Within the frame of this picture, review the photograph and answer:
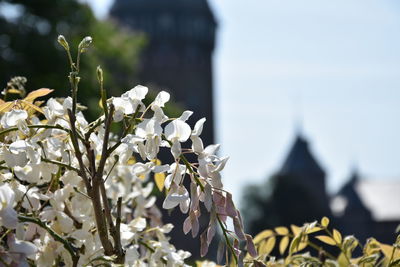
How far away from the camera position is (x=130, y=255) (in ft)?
3.84

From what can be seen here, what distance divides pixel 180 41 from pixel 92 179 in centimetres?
3745

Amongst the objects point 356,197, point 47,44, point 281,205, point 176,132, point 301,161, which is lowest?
point 356,197

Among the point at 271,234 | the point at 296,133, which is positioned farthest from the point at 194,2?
the point at 271,234

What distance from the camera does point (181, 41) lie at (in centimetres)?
3822

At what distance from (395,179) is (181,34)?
54.9ft

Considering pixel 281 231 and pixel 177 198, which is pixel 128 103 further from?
pixel 281 231

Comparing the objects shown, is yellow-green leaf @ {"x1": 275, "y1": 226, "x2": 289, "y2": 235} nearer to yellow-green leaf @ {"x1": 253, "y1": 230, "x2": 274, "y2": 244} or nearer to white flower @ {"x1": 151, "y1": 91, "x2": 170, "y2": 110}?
yellow-green leaf @ {"x1": 253, "y1": 230, "x2": 274, "y2": 244}

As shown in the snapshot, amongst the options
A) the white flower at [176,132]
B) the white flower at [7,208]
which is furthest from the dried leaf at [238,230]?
the white flower at [7,208]

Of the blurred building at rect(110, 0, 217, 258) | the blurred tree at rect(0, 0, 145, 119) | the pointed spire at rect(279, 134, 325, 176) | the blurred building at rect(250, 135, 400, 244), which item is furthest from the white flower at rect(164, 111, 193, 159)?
the pointed spire at rect(279, 134, 325, 176)

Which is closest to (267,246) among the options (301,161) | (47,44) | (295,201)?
(47,44)

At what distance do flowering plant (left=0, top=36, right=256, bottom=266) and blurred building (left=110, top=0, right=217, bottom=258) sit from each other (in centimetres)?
3586

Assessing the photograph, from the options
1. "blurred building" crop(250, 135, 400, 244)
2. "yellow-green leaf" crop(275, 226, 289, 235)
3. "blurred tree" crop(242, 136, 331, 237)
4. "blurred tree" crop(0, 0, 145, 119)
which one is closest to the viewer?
"yellow-green leaf" crop(275, 226, 289, 235)

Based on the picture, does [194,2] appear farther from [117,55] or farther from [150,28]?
[117,55]

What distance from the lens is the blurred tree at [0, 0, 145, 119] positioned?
14914 mm
